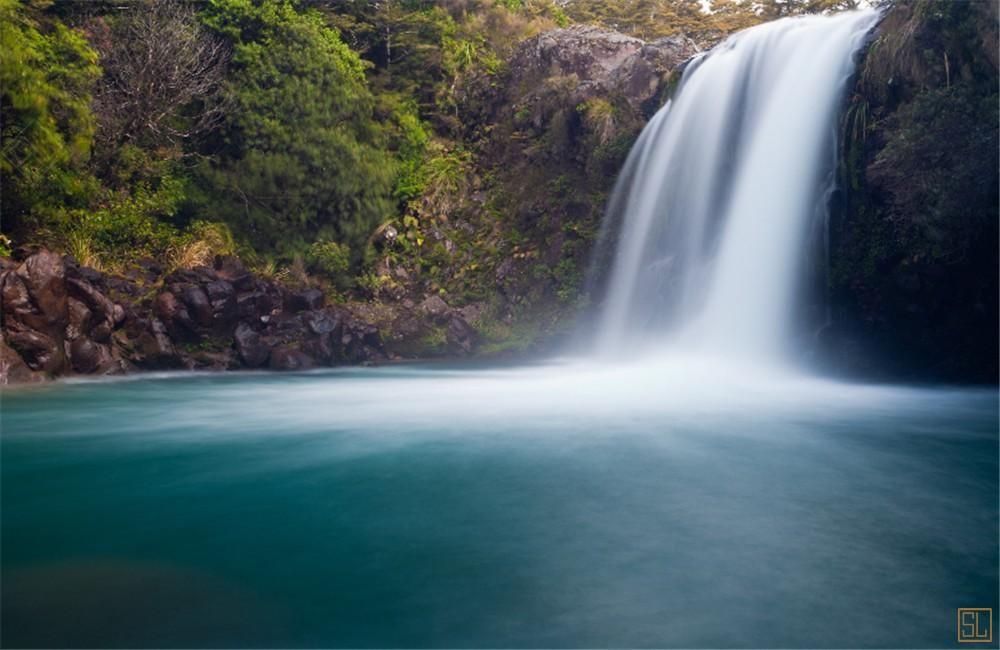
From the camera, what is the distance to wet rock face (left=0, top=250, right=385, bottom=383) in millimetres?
10836

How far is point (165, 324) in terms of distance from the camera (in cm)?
1280

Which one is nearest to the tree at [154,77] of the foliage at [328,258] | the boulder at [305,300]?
the foliage at [328,258]

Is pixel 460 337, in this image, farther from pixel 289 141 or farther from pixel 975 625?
pixel 975 625

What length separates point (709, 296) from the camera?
1324 cm

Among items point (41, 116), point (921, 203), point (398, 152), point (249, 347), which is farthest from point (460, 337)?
point (921, 203)

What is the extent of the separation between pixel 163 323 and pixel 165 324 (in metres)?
0.04

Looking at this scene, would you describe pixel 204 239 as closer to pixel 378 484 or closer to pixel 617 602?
pixel 378 484

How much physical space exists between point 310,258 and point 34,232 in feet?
17.5

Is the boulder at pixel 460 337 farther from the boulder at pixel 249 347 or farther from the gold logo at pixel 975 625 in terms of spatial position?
the gold logo at pixel 975 625

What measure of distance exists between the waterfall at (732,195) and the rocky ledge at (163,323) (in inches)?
227

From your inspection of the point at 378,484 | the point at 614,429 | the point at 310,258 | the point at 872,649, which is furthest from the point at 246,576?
the point at 310,258

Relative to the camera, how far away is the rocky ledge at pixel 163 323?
1084 centimetres

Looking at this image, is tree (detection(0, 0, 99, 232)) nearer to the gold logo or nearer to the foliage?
the foliage

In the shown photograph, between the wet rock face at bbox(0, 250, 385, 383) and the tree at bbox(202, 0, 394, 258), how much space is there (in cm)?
216
